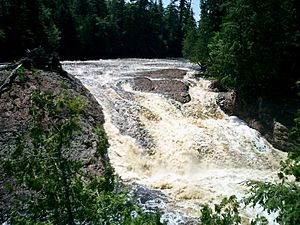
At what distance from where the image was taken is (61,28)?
40.5m

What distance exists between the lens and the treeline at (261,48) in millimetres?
16969

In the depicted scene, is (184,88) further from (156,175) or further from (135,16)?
(135,16)

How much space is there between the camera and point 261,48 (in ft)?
56.0

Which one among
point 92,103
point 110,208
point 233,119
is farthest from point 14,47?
point 110,208

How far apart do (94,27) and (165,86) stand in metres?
28.9

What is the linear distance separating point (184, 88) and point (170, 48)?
36.0 m

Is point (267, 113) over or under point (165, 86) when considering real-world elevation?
under

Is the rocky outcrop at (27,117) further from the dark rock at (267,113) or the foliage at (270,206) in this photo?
the dark rock at (267,113)

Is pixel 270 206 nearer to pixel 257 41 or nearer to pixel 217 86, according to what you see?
pixel 257 41

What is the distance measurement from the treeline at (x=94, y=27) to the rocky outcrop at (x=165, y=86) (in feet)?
35.1

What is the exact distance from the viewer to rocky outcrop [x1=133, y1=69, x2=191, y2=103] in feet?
59.4

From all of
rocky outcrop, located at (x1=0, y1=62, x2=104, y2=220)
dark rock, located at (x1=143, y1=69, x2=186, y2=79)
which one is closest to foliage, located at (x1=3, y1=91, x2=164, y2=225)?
rocky outcrop, located at (x1=0, y1=62, x2=104, y2=220)

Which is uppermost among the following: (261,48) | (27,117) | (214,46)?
(261,48)

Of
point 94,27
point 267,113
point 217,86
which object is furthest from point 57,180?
point 94,27
